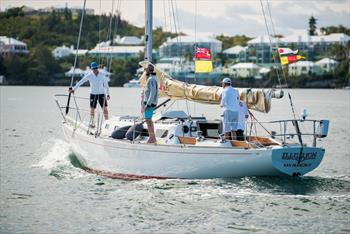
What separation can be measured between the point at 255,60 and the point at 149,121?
17152 centimetres

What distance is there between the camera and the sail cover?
19891 millimetres

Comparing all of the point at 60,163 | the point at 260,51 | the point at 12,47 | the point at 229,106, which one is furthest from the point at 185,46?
the point at 229,106

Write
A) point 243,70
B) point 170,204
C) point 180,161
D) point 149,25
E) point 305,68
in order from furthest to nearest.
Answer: point 243,70 < point 305,68 < point 149,25 < point 180,161 < point 170,204

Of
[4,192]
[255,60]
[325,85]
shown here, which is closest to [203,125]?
[4,192]

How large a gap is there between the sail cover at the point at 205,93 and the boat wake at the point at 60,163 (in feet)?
11.4

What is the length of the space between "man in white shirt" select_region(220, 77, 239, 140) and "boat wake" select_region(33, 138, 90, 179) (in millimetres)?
4988

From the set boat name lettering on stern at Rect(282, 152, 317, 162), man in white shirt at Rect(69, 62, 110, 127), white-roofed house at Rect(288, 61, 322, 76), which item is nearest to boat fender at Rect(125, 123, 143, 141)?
man in white shirt at Rect(69, 62, 110, 127)

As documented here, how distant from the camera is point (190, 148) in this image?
19.2 meters

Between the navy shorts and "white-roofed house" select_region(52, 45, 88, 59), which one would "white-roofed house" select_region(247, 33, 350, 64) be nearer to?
"white-roofed house" select_region(52, 45, 88, 59)

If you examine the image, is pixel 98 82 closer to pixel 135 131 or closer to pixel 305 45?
pixel 135 131

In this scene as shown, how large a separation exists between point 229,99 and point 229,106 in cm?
18

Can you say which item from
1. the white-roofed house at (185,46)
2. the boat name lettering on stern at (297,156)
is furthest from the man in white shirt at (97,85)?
the white-roofed house at (185,46)

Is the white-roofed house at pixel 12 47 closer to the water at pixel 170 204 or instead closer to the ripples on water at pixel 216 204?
the water at pixel 170 204

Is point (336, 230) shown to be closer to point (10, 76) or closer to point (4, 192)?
point (4, 192)
